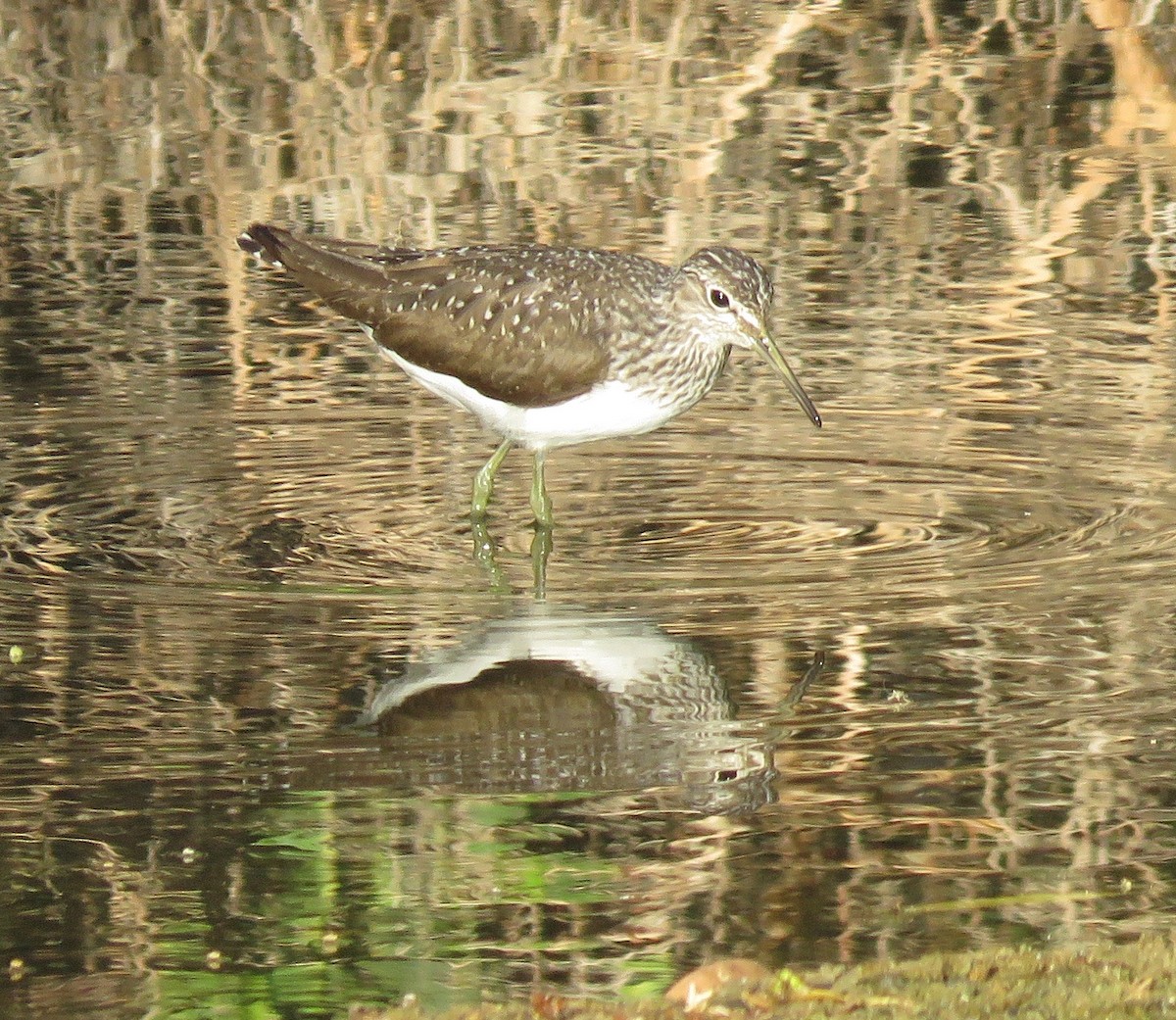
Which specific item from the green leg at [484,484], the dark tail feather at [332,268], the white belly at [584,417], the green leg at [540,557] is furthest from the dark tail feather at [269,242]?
the green leg at [540,557]

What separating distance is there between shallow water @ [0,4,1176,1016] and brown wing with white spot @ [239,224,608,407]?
0.51 meters

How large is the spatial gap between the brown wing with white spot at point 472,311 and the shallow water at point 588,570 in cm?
51

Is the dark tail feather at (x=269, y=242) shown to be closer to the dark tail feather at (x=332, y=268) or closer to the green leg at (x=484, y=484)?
the dark tail feather at (x=332, y=268)

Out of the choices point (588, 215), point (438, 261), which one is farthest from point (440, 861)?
point (588, 215)

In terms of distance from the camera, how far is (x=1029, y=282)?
11.1 meters

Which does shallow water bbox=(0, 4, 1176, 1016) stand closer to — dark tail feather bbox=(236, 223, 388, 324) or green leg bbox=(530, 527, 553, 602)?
green leg bbox=(530, 527, 553, 602)

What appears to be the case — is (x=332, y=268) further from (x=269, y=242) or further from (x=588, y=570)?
(x=588, y=570)

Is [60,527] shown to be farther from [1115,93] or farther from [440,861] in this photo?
[1115,93]

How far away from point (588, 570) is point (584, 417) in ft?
2.77

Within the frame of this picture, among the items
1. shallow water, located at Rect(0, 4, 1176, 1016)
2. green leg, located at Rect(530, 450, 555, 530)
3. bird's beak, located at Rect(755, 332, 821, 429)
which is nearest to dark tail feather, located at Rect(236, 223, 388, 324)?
shallow water, located at Rect(0, 4, 1176, 1016)

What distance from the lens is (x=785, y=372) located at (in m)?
8.23

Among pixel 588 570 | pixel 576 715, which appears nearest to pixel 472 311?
pixel 588 570

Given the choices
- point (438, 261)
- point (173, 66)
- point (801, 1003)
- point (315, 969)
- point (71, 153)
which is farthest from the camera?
point (173, 66)

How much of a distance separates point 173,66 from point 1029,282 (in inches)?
274
